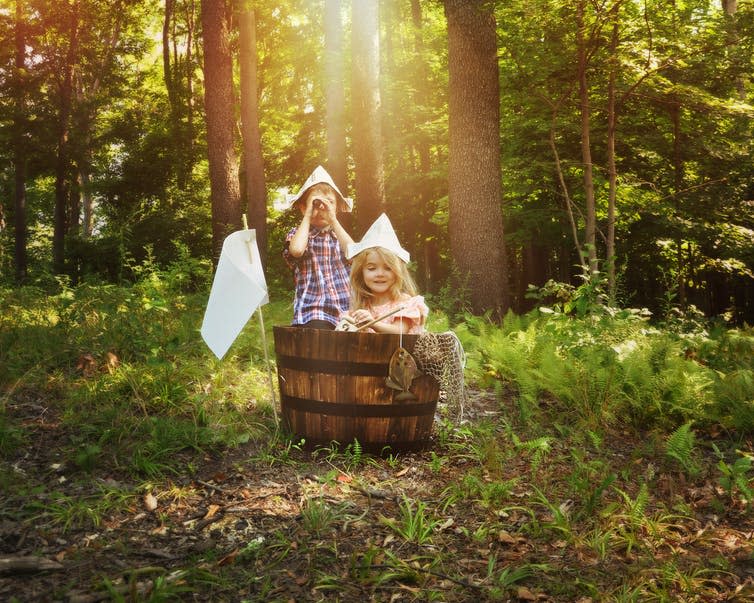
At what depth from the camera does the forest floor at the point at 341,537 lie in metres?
2.75

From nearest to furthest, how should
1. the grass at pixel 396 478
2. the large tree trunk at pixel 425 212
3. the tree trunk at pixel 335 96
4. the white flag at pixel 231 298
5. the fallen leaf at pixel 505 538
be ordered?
the grass at pixel 396 478 < the fallen leaf at pixel 505 538 < the white flag at pixel 231 298 < the tree trunk at pixel 335 96 < the large tree trunk at pixel 425 212

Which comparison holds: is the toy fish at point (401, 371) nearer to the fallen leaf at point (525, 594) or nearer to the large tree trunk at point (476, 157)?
the fallen leaf at point (525, 594)

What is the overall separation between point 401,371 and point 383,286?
2.50 feet

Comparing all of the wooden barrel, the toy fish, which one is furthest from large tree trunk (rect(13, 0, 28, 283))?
the toy fish

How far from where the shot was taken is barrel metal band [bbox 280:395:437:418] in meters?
4.08

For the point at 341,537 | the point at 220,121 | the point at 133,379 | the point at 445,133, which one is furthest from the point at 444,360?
the point at 445,133

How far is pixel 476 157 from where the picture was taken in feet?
28.5

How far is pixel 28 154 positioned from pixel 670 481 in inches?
808

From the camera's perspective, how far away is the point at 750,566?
9.87 ft

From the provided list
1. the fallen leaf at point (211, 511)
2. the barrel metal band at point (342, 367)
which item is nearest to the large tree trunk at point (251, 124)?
the barrel metal band at point (342, 367)

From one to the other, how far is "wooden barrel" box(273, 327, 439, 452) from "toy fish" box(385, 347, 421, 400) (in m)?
0.03

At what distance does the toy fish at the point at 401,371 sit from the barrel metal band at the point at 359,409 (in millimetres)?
131

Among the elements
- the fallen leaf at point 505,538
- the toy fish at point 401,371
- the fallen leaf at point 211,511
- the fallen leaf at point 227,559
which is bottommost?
the fallen leaf at point 505,538

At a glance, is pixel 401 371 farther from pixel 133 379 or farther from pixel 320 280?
pixel 133 379
